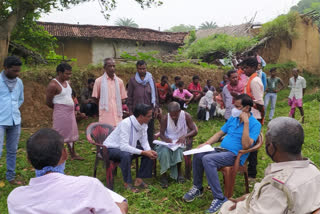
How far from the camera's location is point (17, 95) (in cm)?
430

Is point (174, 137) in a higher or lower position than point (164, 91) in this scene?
lower

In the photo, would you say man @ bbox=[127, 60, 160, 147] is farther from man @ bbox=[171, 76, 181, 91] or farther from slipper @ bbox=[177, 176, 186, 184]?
man @ bbox=[171, 76, 181, 91]

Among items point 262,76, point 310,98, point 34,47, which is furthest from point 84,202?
point 310,98

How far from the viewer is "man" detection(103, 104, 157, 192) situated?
4.04m

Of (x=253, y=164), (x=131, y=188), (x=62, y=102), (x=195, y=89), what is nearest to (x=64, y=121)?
(x=62, y=102)

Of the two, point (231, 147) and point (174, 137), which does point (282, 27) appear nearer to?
point (174, 137)

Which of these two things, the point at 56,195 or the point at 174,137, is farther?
the point at 174,137

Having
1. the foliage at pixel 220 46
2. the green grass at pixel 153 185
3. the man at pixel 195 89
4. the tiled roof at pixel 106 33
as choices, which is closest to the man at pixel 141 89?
the green grass at pixel 153 185

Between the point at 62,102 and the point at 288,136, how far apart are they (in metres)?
3.93

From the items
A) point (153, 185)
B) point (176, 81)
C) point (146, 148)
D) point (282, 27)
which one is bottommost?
point (153, 185)

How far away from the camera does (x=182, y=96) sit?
10.0m

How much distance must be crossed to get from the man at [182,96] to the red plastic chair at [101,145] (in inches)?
218

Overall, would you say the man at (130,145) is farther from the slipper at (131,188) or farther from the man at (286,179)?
the man at (286,179)

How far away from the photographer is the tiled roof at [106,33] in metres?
18.6
